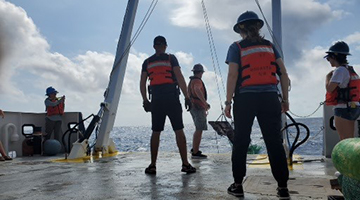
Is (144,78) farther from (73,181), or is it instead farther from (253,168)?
(253,168)

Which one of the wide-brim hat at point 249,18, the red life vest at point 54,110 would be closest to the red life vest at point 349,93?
the wide-brim hat at point 249,18

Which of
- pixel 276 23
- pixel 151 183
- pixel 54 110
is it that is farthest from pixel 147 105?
pixel 54 110

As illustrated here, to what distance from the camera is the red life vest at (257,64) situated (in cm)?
302

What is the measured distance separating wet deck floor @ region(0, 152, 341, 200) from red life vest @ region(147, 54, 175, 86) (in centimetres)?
130

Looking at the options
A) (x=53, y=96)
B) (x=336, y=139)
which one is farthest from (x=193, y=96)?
(x=53, y=96)

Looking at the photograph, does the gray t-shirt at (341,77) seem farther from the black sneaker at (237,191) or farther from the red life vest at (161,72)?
the red life vest at (161,72)

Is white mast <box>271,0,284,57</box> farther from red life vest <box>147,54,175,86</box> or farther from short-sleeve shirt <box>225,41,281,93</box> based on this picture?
short-sleeve shirt <box>225,41,281,93</box>

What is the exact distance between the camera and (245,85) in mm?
3062

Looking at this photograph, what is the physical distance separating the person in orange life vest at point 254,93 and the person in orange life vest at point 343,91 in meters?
1.07

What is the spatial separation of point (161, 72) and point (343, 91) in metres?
2.37

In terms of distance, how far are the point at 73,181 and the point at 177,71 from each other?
2.04m

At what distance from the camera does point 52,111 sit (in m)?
8.91

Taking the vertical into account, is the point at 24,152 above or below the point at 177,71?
below

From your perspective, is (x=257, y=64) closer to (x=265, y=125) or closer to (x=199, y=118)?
(x=265, y=125)
